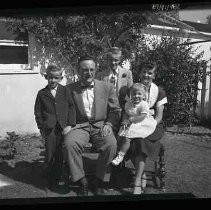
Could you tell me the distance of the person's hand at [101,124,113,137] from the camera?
3634 millimetres

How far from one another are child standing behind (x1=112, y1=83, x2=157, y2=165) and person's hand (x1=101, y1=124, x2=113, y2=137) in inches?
3.9

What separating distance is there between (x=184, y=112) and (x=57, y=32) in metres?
Answer: 1.77

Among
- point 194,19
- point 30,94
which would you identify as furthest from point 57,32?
point 194,19

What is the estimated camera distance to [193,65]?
5090 mm

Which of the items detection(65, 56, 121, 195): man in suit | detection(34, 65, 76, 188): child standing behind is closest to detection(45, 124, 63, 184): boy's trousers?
detection(34, 65, 76, 188): child standing behind

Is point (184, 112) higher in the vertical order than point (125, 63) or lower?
lower

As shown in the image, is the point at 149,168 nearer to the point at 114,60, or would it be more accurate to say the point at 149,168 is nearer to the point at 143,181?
the point at 143,181

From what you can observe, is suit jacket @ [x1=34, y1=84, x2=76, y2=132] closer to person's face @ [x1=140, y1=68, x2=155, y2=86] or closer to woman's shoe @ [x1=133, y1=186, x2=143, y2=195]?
person's face @ [x1=140, y1=68, x2=155, y2=86]

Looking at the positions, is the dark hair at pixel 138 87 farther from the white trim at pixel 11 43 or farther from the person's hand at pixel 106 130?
the white trim at pixel 11 43

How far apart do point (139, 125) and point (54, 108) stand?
829 millimetres

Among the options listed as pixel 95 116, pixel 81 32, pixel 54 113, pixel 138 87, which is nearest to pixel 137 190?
pixel 95 116

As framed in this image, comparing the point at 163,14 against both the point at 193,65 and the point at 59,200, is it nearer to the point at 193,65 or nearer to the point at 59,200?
the point at 193,65

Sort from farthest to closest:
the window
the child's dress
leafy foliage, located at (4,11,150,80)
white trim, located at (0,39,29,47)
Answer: white trim, located at (0,39,29,47), leafy foliage, located at (4,11,150,80), the window, the child's dress

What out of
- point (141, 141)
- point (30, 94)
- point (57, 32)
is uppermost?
point (57, 32)
